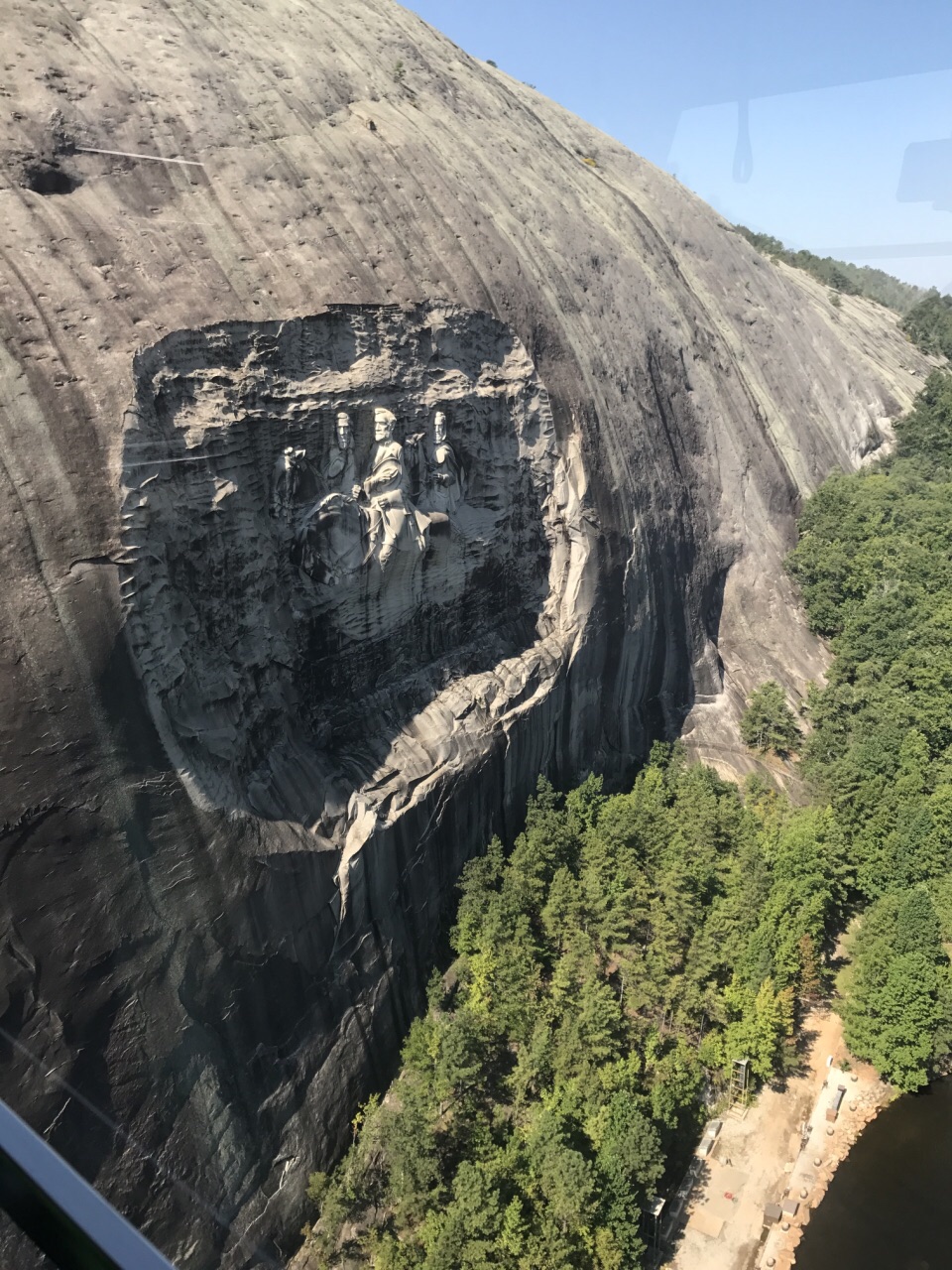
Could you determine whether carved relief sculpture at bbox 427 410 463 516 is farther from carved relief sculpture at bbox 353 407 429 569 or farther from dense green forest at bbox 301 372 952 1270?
dense green forest at bbox 301 372 952 1270

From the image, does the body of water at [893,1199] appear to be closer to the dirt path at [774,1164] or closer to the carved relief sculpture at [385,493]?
the dirt path at [774,1164]

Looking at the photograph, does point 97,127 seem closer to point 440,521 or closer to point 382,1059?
point 440,521

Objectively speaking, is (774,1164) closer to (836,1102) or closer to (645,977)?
(836,1102)

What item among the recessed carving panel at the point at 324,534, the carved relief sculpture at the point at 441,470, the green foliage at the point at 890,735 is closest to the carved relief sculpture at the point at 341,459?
the recessed carving panel at the point at 324,534

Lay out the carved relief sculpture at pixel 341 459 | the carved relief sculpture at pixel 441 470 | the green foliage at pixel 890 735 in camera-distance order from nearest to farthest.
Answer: the carved relief sculpture at pixel 341 459 → the green foliage at pixel 890 735 → the carved relief sculpture at pixel 441 470

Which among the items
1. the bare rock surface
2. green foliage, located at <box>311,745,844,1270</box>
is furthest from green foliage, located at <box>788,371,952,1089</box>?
the bare rock surface

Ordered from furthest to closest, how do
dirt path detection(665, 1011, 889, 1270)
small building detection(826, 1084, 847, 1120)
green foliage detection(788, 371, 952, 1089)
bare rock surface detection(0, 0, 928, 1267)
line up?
green foliage detection(788, 371, 952, 1089)
small building detection(826, 1084, 847, 1120)
dirt path detection(665, 1011, 889, 1270)
bare rock surface detection(0, 0, 928, 1267)
